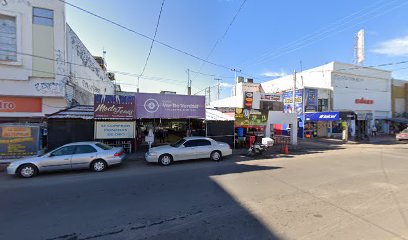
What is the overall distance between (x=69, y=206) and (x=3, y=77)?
1414 cm

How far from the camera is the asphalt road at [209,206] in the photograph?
169 inches

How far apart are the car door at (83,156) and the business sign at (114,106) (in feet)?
13.7

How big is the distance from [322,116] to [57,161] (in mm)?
25464

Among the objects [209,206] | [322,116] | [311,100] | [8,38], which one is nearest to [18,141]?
[8,38]

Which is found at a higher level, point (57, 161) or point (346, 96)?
point (346, 96)

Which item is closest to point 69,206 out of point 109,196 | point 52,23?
point 109,196

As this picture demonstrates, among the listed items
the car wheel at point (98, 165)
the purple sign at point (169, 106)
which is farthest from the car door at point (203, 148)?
the car wheel at point (98, 165)

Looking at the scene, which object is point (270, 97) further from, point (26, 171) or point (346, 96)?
point (26, 171)

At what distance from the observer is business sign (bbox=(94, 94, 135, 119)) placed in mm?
14133

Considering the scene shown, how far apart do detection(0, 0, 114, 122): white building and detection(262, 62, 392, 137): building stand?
992 inches

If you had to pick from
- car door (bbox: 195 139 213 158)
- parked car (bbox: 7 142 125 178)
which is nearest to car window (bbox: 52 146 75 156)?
parked car (bbox: 7 142 125 178)

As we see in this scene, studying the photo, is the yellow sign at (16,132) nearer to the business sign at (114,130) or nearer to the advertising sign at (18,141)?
the advertising sign at (18,141)

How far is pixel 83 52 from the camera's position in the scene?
855 inches

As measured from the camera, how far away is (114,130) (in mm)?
14688
